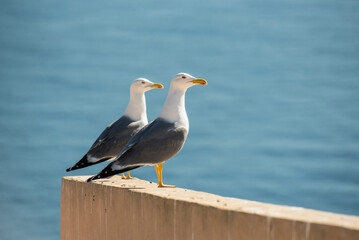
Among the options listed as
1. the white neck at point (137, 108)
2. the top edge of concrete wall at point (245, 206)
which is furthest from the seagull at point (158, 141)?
the white neck at point (137, 108)

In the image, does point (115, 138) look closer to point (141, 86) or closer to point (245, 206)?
point (141, 86)

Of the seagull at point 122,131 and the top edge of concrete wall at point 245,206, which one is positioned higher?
the seagull at point 122,131

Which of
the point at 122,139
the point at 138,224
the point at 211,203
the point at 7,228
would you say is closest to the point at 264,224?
the point at 211,203

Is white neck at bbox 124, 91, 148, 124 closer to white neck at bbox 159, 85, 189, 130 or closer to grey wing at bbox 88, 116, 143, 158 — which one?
grey wing at bbox 88, 116, 143, 158

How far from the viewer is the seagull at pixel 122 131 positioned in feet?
15.3

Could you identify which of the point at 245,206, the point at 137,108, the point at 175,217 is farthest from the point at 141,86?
the point at 245,206

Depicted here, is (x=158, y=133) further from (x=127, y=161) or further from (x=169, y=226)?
(x=169, y=226)

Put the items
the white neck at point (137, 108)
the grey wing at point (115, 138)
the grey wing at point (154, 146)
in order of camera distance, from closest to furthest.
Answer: the grey wing at point (154, 146) → the grey wing at point (115, 138) → the white neck at point (137, 108)

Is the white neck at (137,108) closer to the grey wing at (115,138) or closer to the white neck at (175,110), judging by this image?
the grey wing at (115,138)

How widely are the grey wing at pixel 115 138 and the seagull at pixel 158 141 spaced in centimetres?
50

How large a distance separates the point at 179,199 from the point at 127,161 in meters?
0.71

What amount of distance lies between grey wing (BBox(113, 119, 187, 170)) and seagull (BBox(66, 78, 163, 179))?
0.55 meters

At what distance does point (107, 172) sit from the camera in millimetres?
4109

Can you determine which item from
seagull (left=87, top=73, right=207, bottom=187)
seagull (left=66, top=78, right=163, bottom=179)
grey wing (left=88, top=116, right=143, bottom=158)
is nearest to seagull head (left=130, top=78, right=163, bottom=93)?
seagull (left=66, top=78, right=163, bottom=179)
